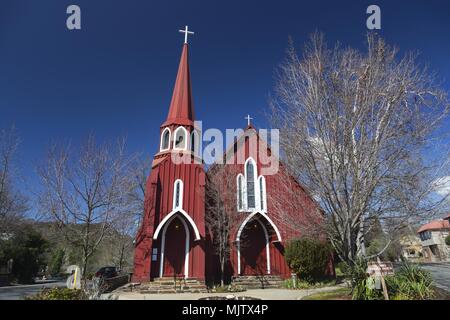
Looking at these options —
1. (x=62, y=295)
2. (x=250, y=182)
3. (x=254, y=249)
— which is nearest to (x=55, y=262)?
(x=254, y=249)

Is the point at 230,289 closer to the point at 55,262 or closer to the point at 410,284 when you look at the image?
the point at 410,284

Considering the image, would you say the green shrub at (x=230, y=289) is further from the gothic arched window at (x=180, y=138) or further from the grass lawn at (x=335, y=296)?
the gothic arched window at (x=180, y=138)

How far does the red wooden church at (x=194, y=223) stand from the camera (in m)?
17.0

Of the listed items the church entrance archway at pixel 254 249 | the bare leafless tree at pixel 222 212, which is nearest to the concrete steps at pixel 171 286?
the bare leafless tree at pixel 222 212

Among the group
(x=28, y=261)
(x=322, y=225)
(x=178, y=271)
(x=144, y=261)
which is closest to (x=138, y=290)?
(x=144, y=261)

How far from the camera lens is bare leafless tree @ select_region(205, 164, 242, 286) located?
17.6 m

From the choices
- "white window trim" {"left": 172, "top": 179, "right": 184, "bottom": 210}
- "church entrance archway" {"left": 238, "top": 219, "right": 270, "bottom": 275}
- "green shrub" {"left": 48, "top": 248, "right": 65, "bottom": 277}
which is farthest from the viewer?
"green shrub" {"left": 48, "top": 248, "right": 65, "bottom": 277}

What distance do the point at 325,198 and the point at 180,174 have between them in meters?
11.7

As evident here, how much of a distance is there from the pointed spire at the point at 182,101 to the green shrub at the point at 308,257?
11.2 metres

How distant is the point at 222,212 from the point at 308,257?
5649 millimetres

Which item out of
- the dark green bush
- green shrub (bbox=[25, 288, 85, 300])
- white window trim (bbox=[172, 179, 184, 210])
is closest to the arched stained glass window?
white window trim (bbox=[172, 179, 184, 210])

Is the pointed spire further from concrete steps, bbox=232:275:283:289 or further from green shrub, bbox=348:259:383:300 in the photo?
green shrub, bbox=348:259:383:300

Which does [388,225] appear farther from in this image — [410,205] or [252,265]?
[252,265]

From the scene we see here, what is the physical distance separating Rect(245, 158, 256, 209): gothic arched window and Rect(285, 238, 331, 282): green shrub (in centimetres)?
374
